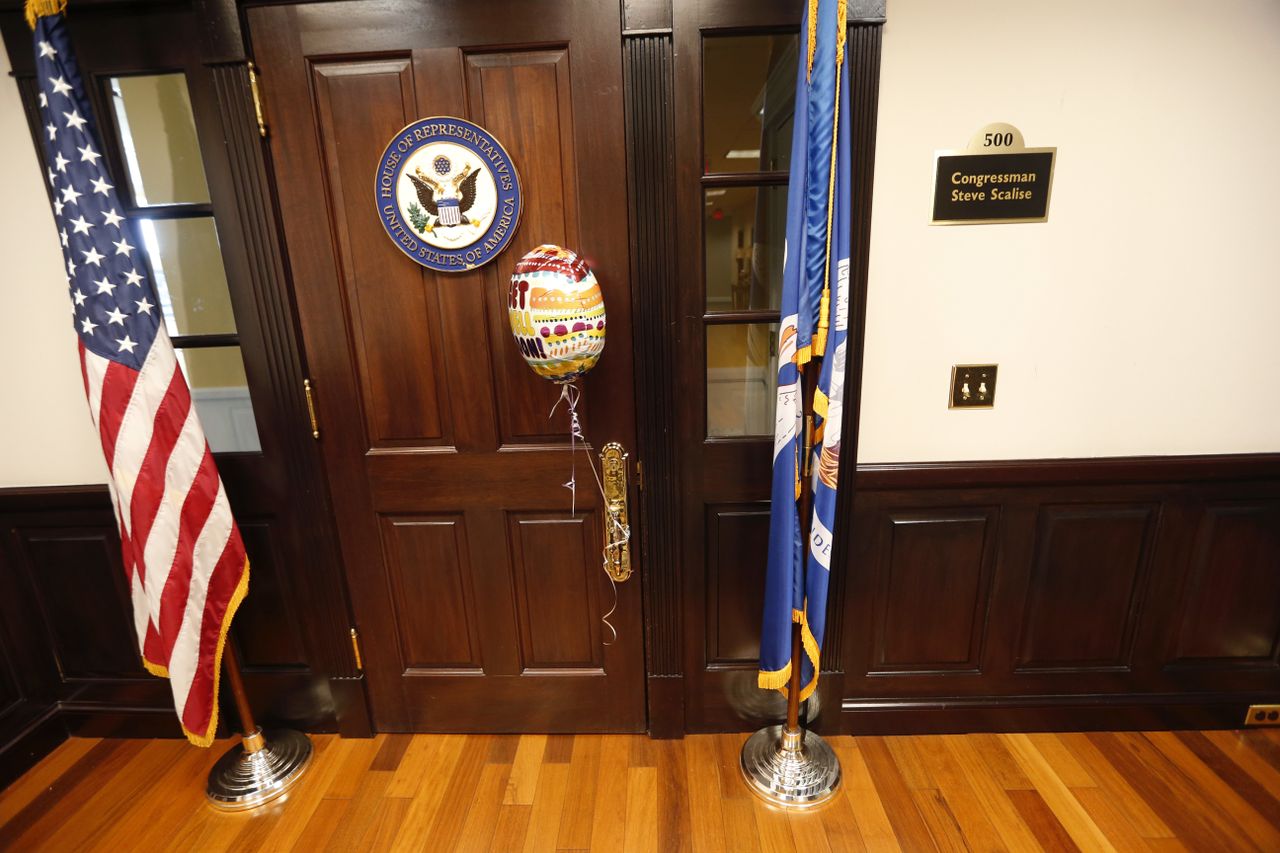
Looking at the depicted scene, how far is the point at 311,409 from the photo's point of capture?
1.73m

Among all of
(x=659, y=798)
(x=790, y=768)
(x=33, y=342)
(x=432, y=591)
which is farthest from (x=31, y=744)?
(x=790, y=768)

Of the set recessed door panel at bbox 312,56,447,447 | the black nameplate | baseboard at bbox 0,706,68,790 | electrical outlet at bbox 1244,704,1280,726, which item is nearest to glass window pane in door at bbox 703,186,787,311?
the black nameplate

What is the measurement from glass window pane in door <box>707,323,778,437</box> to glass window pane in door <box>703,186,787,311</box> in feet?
0.26

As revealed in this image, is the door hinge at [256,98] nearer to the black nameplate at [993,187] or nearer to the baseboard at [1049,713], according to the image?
the black nameplate at [993,187]

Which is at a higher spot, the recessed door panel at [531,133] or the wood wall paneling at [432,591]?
the recessed door panel at [531,133]

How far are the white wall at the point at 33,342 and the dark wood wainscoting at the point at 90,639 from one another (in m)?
0.09

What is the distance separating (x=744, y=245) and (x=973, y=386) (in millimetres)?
778

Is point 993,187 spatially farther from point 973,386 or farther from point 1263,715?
point 1263,715

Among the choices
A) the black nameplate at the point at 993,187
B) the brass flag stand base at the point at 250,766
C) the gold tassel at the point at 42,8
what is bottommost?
the brass flag stand base at the point at 250,766

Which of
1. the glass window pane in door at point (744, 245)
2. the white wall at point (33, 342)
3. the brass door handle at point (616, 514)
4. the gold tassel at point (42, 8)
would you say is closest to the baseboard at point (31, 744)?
the white wall at point (33, 342)

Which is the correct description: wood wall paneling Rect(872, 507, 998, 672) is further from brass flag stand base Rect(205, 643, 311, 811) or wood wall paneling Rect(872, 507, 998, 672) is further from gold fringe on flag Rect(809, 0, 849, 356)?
brass flag stand base Rect(205, 643, 311, 811)

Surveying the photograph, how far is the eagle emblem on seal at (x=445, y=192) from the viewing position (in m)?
1.55

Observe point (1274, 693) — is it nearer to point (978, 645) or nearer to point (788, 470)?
point (978, 645)

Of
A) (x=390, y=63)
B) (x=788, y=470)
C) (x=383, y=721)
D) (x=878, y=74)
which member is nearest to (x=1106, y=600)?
(x=788, y=470)
